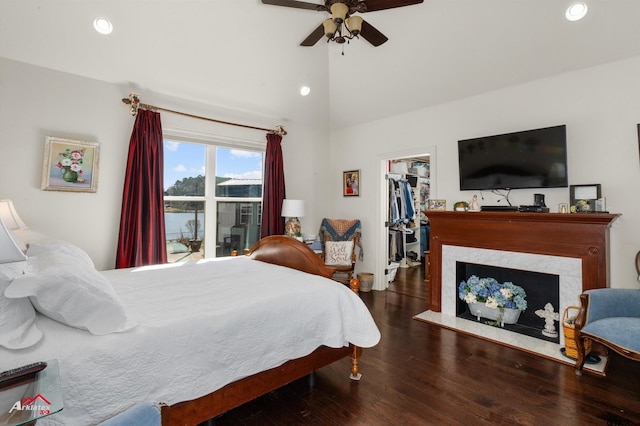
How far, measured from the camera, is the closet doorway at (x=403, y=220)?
181 inches

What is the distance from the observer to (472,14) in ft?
9.10

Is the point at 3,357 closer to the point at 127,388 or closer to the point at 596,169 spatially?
the point at 127,388

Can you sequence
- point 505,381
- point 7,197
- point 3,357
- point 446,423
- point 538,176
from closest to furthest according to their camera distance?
point 3,357 < point 446,423 < point 505,381 < point 7,197 < point 538,176

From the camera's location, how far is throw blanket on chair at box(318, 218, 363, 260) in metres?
4.69

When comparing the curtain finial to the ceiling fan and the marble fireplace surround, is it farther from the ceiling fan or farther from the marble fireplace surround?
the marble fireplace surround

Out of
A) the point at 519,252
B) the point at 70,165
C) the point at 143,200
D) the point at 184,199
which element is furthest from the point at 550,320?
the point at 70,165

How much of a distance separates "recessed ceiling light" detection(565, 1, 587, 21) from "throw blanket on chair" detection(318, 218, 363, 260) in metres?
3.13

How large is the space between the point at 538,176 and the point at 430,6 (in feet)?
6.14

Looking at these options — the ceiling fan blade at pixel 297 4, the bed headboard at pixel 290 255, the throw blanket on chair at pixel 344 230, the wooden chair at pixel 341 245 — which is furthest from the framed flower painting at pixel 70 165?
the throw blanket on chair at pixel 344 230

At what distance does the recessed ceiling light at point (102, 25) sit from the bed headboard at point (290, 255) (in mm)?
2307

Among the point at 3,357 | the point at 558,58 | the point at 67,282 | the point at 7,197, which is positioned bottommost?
the point at 3,357

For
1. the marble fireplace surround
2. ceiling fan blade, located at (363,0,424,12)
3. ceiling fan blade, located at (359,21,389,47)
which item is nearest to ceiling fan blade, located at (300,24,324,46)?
ceiling fan blade, located at (359,21,389,47)

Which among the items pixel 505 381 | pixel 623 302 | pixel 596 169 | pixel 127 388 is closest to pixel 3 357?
pixel 127 388

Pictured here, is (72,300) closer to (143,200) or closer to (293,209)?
(143,200)
